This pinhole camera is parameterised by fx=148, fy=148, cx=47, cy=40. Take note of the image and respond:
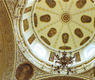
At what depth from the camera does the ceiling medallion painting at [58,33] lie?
12.2 metres

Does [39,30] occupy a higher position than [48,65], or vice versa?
[39,30]

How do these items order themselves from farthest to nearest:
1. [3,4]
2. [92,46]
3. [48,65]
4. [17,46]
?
[92,46] → [48,65] → [17,46] → [3,4]

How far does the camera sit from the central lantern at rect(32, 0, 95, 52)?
14.7 meters

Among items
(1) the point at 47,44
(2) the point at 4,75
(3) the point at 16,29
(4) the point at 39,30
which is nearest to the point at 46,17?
(4) the point at 39,30

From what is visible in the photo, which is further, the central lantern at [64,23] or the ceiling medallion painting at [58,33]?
the central lantern at [64,23]

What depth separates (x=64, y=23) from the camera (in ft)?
53.6

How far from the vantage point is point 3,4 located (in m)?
A: 9.61

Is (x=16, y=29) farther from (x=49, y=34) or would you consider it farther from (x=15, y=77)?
(x=49, y=34)

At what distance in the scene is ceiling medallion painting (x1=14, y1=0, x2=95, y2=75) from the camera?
40.0ft

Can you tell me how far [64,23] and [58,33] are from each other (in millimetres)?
1360

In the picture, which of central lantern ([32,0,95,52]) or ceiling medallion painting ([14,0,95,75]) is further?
central lantern ([32,0,95,52])

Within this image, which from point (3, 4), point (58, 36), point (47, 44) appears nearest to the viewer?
point (3, 4)

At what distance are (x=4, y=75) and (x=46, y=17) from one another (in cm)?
764

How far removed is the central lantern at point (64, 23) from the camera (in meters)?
14.7
